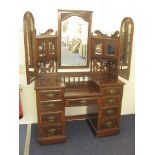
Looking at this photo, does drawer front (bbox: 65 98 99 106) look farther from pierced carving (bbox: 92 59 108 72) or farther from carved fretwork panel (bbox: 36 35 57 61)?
carved fretwork panel (bbox: 36 35 57 61)

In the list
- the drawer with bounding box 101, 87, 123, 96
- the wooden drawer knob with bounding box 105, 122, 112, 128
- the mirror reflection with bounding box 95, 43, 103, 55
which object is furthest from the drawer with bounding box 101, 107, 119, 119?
the mirror reflection with bounding box 95, 43, 103, 55

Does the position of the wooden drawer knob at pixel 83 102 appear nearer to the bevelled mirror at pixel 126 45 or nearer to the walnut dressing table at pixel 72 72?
the walnut dressing table at pixel 72 72

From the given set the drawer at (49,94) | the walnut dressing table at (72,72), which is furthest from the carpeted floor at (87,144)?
the drawer at (49,94)

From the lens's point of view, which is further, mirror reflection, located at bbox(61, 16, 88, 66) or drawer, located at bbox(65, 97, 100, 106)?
mirror reflection, located at bbox(61, 16, 88, 66)

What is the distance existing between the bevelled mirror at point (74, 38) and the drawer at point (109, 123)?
29.4 inches

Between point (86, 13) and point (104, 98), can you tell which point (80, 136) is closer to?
point (104, 98)

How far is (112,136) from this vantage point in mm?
2514

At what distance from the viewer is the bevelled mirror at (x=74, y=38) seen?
2363 mm

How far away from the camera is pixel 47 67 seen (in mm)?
2479

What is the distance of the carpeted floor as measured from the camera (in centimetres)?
221

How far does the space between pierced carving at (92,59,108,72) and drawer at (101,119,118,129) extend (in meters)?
0.66
